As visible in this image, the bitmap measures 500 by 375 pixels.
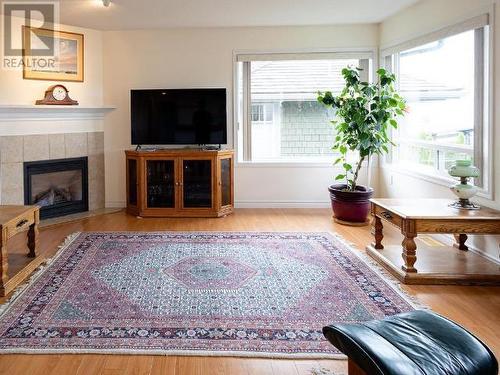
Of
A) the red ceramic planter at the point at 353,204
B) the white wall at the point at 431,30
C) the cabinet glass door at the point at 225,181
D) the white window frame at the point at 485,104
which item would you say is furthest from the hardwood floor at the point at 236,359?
the white window frame at the point at 485,104

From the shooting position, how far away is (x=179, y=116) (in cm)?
546

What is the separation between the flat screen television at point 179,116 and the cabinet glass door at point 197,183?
37cm

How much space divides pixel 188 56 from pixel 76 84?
4.94ft

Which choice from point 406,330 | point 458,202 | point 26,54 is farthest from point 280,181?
point 406,330

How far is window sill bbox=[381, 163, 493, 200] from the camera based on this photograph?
3506mm

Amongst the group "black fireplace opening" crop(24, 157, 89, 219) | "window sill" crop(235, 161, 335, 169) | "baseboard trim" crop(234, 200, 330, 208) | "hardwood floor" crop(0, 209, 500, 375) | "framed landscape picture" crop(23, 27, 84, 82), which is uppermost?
"framed landscape picture" crop(23, 27, 84, 82)

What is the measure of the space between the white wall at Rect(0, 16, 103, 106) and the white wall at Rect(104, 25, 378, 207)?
113 millimetres

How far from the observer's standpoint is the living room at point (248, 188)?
88.7 inches

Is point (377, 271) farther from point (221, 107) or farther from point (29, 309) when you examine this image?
point (221, 107)

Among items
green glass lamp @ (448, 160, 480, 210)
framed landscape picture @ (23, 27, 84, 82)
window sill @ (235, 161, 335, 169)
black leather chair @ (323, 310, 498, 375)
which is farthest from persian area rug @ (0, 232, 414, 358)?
framed landscape picture @ (23, 27, 84, 82)

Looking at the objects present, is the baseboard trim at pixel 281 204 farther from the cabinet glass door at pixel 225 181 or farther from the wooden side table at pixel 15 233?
the wooden side table at pixel 15 233

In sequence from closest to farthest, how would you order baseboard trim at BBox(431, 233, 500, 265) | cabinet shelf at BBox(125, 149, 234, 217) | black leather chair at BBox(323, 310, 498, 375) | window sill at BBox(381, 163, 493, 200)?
1. black leather chair at BBox(323, 310, 498, 375)
2. baseboard trim at BBox(431, 233, 500, 265)
3. window sill at BBox(381, 163, 493, 200)
4. cabinet shelf at BBox(125, 149, 234, 217)

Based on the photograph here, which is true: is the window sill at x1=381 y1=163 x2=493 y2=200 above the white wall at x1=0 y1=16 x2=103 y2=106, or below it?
below

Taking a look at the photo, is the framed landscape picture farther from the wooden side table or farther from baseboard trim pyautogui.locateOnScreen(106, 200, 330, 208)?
the wooden side table
